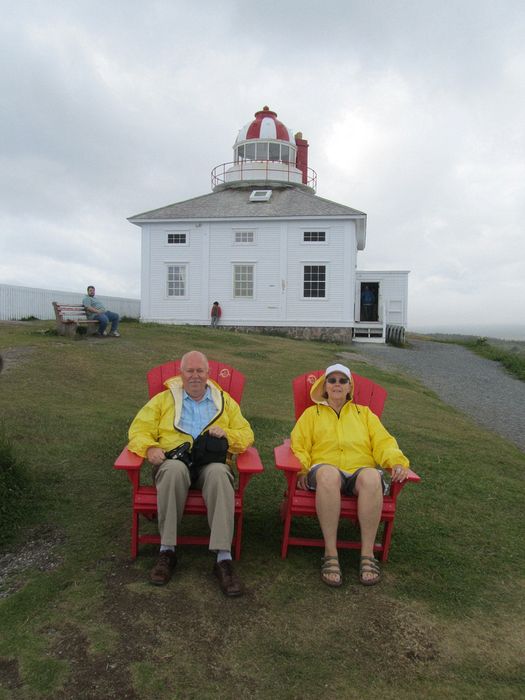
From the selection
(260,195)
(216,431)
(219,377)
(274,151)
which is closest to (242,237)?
(260,195)

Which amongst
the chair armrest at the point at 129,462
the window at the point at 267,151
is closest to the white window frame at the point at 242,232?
the window at the point at 267,151

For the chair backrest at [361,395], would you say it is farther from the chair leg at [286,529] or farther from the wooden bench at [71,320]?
the wooden bench at [71,320]

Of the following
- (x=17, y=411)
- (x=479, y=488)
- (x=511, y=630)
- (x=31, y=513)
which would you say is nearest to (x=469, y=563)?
(x=511, y=630)

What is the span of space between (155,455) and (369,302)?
24.5 m

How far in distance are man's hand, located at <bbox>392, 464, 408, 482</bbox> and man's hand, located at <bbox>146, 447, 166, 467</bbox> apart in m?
1.44

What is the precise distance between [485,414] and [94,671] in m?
8.81

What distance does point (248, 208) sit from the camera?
24609mm

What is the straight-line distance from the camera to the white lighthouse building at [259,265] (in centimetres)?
Result: 2380

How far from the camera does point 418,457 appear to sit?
6242 mm

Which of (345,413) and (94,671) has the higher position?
(345,413)

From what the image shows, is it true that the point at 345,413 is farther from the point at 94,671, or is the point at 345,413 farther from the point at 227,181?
the point at 227,181

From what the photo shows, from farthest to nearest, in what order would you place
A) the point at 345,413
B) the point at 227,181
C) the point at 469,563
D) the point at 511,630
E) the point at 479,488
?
the point at 227,181 → the point at 479,488 → the point at 345,413 → the point at 469,563 → the point at 511,630

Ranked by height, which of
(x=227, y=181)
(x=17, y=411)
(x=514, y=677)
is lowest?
(x=514, y=677)

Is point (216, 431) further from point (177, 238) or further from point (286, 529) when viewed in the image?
point (177, 238)
